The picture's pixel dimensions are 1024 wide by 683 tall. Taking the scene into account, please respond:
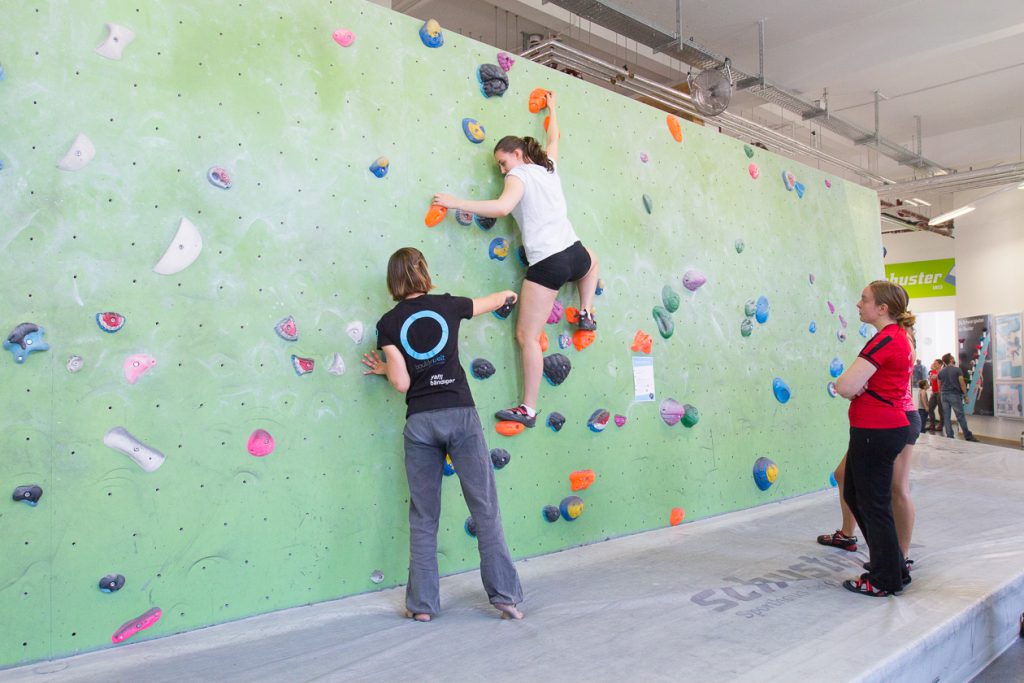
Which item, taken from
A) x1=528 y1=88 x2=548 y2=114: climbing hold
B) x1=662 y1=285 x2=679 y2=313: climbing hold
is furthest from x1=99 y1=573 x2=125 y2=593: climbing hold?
x1=662 y1=285 x2=679 y2=313: climbing hold

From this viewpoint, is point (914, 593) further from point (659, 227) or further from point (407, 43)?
point (407, 43)

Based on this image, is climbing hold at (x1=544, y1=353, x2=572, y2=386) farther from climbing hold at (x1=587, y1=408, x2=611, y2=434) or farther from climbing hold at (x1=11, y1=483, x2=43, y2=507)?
climbing hold at (x1=11, y1=483, x2=43, y2=507)

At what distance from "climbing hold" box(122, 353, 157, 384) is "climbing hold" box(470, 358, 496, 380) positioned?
1.28 m

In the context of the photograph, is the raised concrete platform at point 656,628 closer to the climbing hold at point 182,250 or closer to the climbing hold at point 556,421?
the climbing hold at point 556,421

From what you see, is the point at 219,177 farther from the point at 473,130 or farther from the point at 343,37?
the point at 473,130

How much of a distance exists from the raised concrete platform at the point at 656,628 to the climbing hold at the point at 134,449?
0.56 meters

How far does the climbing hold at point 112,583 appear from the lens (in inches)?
84.1

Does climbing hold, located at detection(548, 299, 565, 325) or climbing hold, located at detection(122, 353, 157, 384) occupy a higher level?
climbing hold, located at detection(548, 299, 565, 325)

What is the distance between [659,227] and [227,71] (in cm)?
249

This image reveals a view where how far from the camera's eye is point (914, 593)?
110 inches

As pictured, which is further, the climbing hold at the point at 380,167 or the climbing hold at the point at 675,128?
the climbing hold at the point at 675,128

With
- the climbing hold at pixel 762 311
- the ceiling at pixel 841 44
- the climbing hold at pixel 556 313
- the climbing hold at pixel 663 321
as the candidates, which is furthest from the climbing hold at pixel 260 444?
the ceiling at pixel 841 44

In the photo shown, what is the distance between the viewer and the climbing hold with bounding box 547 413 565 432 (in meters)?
3.34

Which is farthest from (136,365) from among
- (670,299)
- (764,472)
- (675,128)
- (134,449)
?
(764,472)
